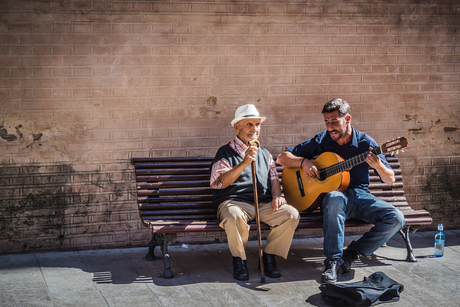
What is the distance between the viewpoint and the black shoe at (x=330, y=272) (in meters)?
4.46

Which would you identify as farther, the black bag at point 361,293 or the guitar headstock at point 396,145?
the guitar headstock at point 396,145

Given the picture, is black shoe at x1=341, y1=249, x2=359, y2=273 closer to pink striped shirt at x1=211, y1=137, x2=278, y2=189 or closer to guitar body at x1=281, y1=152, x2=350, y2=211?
guitar body at x1=281, y1=152, x2=350, y2=211

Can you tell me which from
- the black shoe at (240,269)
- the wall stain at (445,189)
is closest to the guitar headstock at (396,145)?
the black shoe at (240,269)

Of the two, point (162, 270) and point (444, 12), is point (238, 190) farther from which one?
point (444, 12)

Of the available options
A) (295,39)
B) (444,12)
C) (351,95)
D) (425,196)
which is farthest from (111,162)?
(444,12)

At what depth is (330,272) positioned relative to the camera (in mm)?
4512

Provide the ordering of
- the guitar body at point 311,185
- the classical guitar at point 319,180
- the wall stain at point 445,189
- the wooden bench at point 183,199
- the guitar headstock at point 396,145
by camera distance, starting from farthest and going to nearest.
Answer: the wall stain at point 445,189 < the wooden bench at point 183,199 < the guitar body at point 311,185 < the classical guitar at point 319,180 < the guitar headstock at point 396,145

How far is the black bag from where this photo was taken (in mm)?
4086

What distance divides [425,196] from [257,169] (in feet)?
8.18

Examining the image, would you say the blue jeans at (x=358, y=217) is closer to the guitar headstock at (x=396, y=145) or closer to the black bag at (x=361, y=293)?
the black bag at (x=361, y=293)

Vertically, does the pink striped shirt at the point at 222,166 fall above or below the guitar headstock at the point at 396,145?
below

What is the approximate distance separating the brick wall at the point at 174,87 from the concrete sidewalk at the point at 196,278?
15.7 inches

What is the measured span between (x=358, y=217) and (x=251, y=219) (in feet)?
3.31

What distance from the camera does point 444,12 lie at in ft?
20.4
